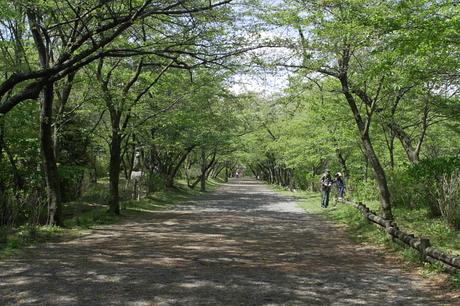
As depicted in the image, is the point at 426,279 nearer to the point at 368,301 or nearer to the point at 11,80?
the point at 368,301

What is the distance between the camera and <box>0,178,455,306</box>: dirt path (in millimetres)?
4355

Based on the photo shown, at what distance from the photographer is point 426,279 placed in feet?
17.5

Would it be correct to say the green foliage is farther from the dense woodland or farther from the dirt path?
the dirt path

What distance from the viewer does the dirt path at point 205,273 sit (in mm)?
4355

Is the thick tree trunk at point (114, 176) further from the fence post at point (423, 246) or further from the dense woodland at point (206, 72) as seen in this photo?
the fence post at point (423, 246)

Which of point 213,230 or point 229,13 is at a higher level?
point 229,13

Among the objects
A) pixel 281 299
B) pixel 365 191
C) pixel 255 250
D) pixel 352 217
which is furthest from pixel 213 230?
pixel 365 191

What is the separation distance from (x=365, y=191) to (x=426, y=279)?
10.4 metres

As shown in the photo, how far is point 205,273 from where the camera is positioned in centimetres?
547

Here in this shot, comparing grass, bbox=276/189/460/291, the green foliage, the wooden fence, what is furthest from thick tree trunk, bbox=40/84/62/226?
the green foliage

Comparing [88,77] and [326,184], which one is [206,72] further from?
[326,184]

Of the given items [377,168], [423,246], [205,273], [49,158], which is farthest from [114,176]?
[423,246]

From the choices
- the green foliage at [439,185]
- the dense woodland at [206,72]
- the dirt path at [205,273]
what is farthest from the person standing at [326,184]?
the dirt path at [205,273]

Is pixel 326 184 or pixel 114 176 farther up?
pixel 114 176
